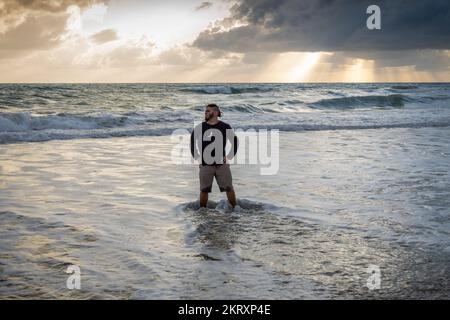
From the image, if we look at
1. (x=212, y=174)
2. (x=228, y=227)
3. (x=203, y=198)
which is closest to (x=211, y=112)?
(x=212, y=174)

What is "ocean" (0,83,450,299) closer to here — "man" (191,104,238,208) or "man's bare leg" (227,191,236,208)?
"man's bare leg" (227,191,236,208)

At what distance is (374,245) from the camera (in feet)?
18.6

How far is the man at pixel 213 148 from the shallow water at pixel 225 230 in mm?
396

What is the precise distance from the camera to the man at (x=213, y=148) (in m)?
7.35

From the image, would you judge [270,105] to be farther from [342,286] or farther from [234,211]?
[342,286]

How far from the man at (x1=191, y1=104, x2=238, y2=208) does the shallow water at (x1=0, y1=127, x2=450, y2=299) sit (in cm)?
40

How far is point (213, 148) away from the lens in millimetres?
7441

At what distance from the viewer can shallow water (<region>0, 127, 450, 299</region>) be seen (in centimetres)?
450

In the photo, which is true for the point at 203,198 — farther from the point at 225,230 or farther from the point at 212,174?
the point at 225,230

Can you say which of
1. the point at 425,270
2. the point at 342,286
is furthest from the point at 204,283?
the point at 425,270

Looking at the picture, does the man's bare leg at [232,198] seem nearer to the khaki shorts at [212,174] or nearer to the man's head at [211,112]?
the khaki shorts at [212,174]

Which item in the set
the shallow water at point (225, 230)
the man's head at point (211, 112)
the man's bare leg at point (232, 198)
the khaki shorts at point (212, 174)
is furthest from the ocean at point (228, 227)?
the man's head at point (211, 112)

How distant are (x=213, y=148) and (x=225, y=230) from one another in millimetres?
1545

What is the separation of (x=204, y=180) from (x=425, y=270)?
3.66 m
